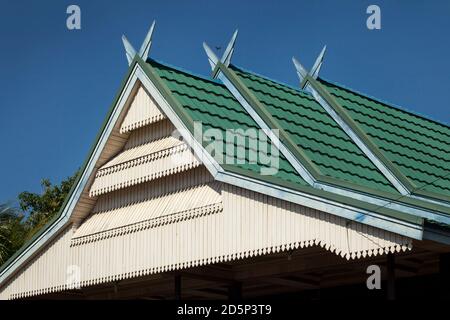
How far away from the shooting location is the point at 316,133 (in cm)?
2334

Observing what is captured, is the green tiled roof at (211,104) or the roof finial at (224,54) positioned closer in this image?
the green tiled roof at (211,104)

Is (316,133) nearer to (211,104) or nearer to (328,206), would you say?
(211,104)

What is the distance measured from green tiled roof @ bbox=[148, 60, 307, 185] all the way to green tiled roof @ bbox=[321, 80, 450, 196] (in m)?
3.58

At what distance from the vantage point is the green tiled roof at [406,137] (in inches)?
938

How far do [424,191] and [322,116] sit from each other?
3610 millimetres

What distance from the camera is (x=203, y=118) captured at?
21.6 metres

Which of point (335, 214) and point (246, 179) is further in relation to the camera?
point (246, 179)

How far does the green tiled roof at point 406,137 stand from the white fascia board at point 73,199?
19.3ft

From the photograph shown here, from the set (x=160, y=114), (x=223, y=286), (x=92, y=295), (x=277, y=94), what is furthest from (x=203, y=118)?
(x=92, y=295)

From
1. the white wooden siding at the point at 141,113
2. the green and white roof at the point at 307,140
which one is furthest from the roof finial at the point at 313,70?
the white wooden siding at the point at 141,113

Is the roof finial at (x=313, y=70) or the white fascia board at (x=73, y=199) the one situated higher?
the roof finial at (x=313, y=70)

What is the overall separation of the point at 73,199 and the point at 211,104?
4474 mm

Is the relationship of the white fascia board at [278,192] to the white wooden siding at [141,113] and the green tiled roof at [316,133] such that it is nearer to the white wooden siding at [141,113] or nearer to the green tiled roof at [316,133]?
the white wooden siding at [141,113]
